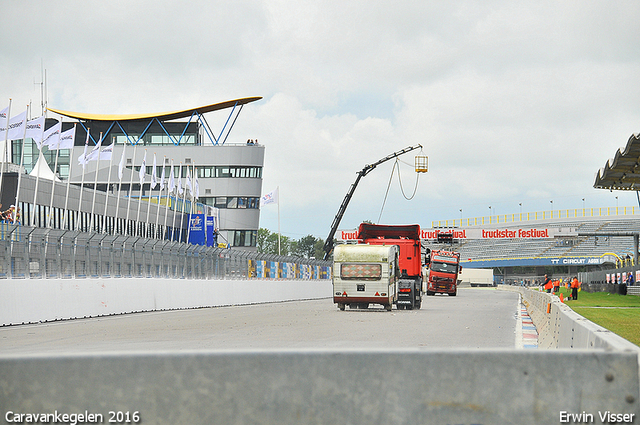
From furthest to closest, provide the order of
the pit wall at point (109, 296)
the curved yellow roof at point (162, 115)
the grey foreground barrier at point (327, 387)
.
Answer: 1. the curved yellow roof at point (162, 115)
2. the pit wall at point (109, 296)
3. the grey foreground barrier at point (327, 387)

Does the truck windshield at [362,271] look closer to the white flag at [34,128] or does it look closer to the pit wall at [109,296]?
the pit wall at [109,296]

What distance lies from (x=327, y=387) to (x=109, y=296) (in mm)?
21752

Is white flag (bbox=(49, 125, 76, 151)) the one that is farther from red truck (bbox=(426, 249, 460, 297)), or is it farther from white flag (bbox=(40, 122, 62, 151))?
red truck (bbox=(426, 249, 460, 297))

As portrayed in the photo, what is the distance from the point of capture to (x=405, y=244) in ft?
103

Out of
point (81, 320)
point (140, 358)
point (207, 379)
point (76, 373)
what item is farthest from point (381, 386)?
point (81, 320)

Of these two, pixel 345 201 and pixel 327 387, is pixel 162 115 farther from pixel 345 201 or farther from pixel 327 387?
pixel 327 387

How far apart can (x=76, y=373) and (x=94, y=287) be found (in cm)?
2047

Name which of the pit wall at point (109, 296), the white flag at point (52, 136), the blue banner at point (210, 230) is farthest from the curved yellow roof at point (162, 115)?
the pit wall at point (109, 296)

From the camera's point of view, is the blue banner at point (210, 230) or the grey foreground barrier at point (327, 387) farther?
the blue banner at point (210, 230)

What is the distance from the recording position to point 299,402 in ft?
13.5

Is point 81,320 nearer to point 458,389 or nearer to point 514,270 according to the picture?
point 458,389

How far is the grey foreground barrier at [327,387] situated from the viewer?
401 centimetres

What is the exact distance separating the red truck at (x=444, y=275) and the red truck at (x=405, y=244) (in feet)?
107

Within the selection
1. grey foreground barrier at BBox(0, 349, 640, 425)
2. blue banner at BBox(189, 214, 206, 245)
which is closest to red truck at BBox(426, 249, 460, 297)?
blue banner at BBox(189, 214, 206, 245)
